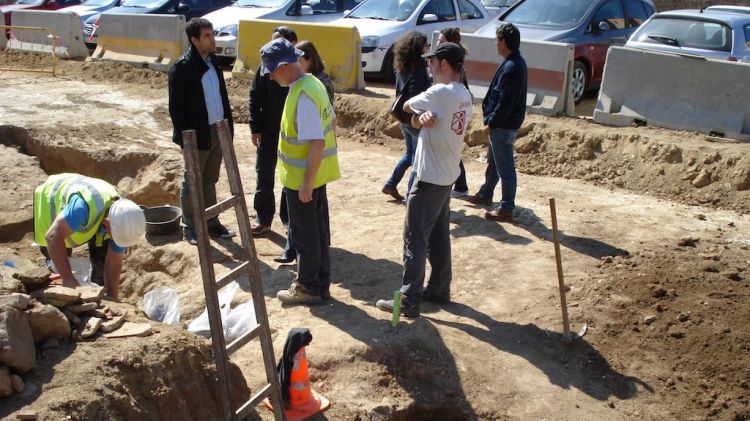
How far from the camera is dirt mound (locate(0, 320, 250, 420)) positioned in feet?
13.5

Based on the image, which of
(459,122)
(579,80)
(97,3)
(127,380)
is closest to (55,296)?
(127,380)

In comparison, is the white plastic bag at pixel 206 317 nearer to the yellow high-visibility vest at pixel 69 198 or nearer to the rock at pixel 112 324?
the rock at pixel 112 324

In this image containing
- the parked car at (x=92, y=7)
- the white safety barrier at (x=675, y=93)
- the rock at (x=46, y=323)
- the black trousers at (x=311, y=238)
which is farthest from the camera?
the parked car at (x=92, y=7)

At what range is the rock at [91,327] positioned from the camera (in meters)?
4.57

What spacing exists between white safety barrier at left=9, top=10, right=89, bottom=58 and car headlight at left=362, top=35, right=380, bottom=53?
20.4 ft

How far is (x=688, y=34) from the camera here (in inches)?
475

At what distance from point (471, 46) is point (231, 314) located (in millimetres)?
7338

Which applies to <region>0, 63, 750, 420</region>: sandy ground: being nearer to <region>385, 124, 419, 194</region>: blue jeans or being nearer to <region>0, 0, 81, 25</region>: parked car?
<region>385, 124, 419, 194</region>: blue jeans

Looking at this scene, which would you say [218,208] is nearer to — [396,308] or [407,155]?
[396,308]

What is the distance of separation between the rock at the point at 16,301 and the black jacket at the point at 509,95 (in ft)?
16.8

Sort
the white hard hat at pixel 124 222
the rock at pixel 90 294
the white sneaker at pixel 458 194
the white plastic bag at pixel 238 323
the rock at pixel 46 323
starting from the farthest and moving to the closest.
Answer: the white sneaker at pixel 458 194 → the white plastic bag at pixel 238 323 → the white hard hat at pixel 124 222 → the rock at pixel 90 294 → the rock at pixel 46 323

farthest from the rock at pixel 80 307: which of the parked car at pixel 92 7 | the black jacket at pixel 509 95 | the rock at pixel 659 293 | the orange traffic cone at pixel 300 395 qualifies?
the parked car at pixel 92 7

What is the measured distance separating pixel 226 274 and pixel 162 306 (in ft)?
4.15

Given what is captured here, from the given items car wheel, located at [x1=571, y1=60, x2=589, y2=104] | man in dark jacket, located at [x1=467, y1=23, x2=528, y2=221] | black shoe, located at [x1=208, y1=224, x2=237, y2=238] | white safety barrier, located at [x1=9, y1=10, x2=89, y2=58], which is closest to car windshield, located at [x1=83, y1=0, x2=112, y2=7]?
white safety barrier, located at [x1=9, y1=10, x2=89, y2=58]
